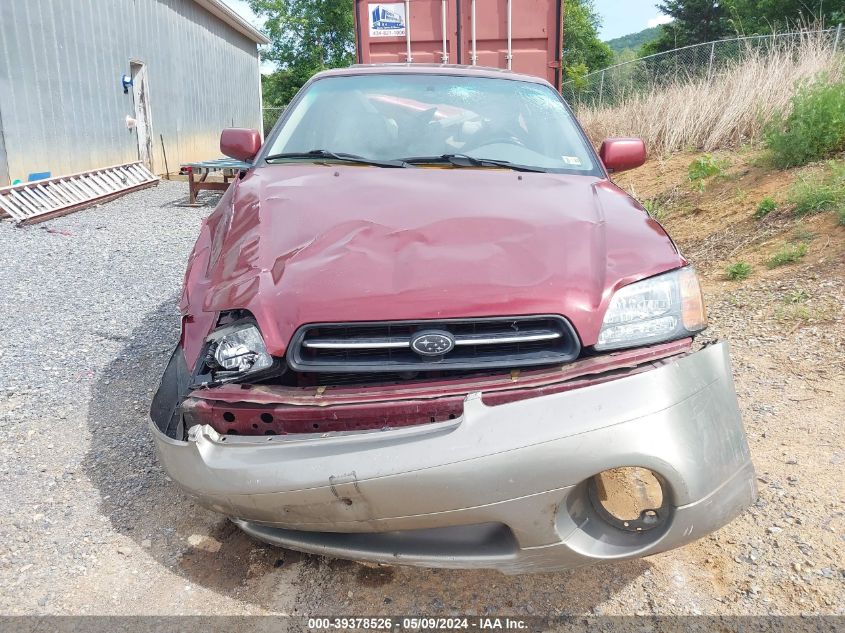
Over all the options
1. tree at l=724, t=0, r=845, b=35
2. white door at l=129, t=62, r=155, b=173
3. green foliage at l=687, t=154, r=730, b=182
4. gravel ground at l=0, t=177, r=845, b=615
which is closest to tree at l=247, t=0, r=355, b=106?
tree at l=724, t=0, r=845, b=35

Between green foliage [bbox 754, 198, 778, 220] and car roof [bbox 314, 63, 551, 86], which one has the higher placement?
car roof [bbox 314, 63, 551, 86]

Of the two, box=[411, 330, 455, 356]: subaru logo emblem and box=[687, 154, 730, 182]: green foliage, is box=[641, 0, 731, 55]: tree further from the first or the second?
box=[411, 330, 455, 356]: subaru logo emblem

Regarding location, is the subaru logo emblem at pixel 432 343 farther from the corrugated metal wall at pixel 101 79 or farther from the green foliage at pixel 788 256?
the corrugated metal wall at pixel 101 79

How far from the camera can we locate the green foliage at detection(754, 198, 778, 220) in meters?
6.14

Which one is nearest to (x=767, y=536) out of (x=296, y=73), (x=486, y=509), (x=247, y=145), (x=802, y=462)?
(x=802, y=462)

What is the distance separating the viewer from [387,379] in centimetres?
190

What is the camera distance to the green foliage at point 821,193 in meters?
5.48

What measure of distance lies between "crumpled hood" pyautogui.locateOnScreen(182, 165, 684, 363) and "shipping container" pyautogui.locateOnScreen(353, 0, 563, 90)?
238 inches

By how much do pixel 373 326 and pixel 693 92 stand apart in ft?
34.5

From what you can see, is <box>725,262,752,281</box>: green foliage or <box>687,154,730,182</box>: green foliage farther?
<box>687,154,730,182</box>: green foliage

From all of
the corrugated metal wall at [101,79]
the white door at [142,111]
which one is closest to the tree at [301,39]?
the corrugated metal wall at [101,79]

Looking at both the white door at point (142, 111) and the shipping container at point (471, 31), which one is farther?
the white door at point (142, 111)

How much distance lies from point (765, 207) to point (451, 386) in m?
5.53

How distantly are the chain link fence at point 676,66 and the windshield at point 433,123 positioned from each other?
323 inches
